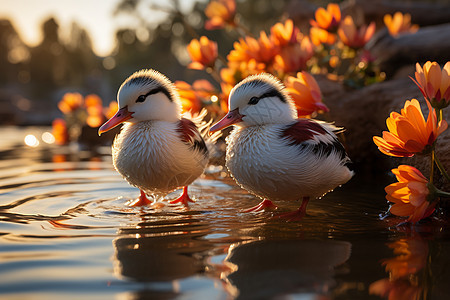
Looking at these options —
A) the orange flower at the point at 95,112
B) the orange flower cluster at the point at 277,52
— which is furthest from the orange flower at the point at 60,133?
the orange flower cluster at the point at 277,52

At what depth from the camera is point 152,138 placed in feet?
11.5

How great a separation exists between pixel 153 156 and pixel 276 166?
0.96 meters

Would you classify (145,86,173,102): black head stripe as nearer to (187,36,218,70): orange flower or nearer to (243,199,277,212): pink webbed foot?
Result: (243,199,277,212): pink webbed foot

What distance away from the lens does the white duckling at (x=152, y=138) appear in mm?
3488

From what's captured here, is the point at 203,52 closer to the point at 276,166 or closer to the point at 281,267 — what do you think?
the point at 276,166

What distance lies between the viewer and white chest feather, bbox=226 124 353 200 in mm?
3041

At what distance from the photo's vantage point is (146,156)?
3475mm

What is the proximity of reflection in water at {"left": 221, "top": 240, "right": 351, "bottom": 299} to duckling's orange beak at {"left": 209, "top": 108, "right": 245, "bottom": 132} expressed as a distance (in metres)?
0.94

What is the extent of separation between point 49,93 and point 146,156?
28.7 m

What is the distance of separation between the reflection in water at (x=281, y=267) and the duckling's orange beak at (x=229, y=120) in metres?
0.94

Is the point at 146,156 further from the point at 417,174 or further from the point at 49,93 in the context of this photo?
the point at 49,93

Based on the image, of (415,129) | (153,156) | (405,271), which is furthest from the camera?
(153,156)

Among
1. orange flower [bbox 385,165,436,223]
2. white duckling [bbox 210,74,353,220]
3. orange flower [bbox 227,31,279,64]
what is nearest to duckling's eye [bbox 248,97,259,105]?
white duckling [bbox 210,74,353,220]

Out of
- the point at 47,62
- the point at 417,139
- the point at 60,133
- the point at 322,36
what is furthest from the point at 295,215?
the point at 47,62
